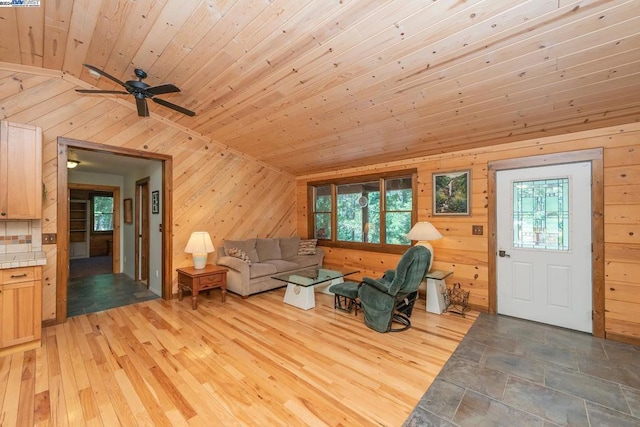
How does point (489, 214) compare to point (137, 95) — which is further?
point (489, 214)

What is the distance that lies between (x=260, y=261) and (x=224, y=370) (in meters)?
2.65

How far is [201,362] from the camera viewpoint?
96.5 inches

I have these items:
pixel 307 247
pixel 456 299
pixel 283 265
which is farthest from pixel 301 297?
pixel 456 299

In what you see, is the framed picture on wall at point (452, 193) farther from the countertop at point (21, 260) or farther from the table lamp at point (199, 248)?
the countertop at point (21, 260)

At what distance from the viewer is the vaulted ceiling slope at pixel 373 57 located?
1887 mm

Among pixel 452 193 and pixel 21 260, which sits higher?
pixel 452 193

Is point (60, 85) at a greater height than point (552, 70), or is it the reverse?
point (60, 85)

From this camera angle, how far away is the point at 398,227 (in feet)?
15.6

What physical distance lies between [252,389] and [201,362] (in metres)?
0.66

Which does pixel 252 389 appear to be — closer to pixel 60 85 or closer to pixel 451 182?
pixel 451 182

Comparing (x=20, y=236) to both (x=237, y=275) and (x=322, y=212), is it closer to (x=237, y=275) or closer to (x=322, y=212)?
(x=237, y=275)

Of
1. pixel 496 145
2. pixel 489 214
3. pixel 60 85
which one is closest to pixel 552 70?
pixel 496 145

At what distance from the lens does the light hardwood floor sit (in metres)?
1.83

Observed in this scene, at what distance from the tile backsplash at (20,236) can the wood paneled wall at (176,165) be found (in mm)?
92
